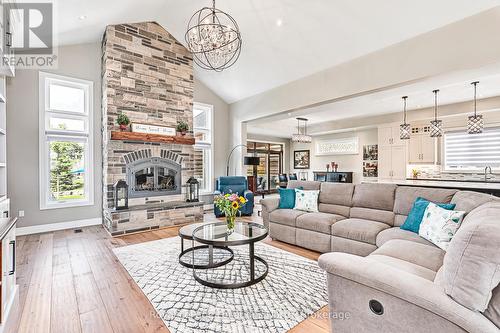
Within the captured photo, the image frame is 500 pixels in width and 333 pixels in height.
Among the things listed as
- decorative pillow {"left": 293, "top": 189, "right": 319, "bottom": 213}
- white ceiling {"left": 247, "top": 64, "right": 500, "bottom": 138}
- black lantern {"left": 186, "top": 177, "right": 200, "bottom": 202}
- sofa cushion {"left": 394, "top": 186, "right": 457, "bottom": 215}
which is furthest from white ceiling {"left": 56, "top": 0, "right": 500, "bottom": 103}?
black lantern {"left": 186, "top": 177, "right": 200, "bottom": 202}

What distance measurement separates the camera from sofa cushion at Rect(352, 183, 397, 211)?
11.6 ft

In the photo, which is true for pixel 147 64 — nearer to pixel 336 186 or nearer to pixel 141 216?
pixel 141 216

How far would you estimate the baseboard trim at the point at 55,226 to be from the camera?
15.0 feet

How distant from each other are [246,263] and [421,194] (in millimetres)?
2386

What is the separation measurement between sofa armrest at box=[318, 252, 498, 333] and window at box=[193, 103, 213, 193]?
5675 mm

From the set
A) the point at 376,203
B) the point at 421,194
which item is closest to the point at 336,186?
the point at 376,203

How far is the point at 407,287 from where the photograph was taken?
137 centimetres

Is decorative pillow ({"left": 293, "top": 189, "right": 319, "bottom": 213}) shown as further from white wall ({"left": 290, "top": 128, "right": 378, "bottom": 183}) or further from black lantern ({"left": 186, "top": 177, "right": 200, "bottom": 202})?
white wall ({"left": 290, "top": 128, "right": 378, "bottom": 183})

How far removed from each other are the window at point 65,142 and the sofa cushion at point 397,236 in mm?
5447

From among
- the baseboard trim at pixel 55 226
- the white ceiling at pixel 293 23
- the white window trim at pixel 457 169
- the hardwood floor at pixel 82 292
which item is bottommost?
the hardwood floor at pixel 82 292

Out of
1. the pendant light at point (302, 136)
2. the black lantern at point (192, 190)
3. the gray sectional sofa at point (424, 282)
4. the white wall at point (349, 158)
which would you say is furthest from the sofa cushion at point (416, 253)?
the white wall at point (349, 158)

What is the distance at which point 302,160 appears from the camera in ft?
36.7

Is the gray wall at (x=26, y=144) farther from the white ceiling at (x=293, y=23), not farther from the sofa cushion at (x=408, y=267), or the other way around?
the sofa cushion at (x=408, y=267)

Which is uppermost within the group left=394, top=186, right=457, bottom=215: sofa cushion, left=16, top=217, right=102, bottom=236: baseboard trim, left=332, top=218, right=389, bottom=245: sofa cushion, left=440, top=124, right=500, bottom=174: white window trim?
left=440, top=124, right=500, bottom=174: white window trim
